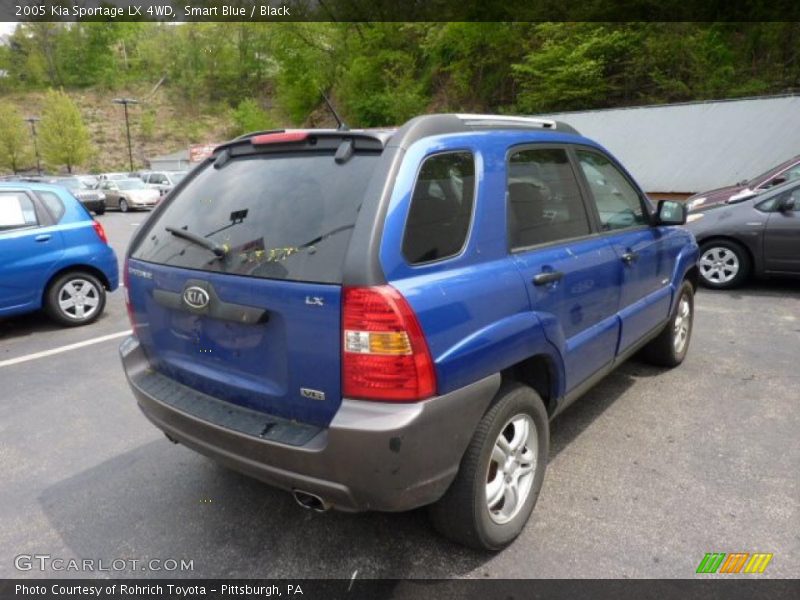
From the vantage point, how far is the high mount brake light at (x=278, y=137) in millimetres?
2475

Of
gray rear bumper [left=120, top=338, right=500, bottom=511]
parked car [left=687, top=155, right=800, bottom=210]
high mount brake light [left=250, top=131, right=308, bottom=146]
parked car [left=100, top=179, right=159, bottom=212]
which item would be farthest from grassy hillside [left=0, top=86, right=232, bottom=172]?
gray rear bumper [left=120, top=338, right=500, bottom=511]

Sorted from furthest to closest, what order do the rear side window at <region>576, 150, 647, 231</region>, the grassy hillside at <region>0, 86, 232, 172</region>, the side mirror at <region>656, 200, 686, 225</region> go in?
the grassy hillside at <region>0, 86, 232, 172</region> < the side mirror at <region>656, 200, 686, 225</region> < the rear side window at <region>576, 150, 647, 231</region>

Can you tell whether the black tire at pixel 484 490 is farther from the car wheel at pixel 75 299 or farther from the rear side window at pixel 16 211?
the rear side window at pixel 16 211

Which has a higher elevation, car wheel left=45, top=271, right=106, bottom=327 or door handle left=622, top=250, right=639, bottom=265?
door handle left=622, top=250, right=639, bottom=265

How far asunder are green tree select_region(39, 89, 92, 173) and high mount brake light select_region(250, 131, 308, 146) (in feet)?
180

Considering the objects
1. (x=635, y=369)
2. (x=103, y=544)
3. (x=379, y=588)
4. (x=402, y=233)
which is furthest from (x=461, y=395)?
(x=635, y=369)

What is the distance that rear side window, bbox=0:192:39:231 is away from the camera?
594 centimetres

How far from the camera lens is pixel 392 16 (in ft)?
129

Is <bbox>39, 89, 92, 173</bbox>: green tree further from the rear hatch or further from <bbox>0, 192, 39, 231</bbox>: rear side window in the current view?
the rear hatch

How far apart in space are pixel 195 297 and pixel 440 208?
1.09 m

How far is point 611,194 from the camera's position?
362 centimetres

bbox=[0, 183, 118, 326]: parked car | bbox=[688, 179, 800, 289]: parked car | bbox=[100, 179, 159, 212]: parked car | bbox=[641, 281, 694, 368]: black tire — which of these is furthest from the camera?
bbox=[100, 179, 159, 212]: parked car

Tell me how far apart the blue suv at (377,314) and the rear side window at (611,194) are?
0.40 meters

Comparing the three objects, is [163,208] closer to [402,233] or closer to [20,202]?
[402,233]
